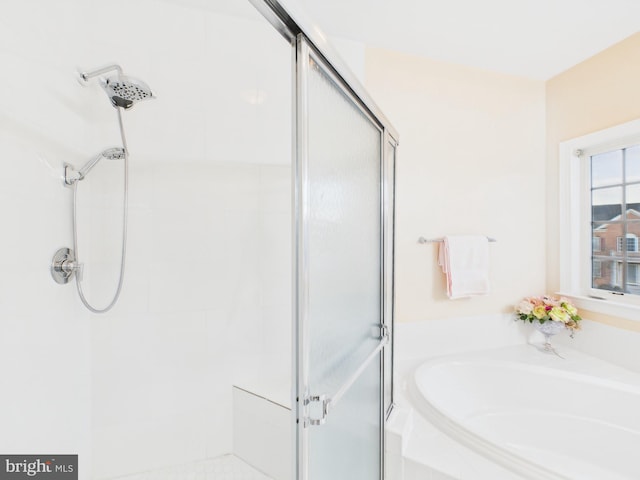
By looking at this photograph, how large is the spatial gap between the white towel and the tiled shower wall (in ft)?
3.20

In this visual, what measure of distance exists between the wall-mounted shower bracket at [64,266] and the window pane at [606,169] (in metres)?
2.83

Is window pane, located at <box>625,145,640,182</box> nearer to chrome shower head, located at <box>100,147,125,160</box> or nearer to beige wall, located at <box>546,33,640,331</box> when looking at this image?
beige wall, located at <box>546,33,640,331</box>

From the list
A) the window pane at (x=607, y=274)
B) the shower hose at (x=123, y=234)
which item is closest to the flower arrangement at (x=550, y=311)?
the window pane at (x=607, y=274)

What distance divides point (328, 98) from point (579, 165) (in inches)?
83.1

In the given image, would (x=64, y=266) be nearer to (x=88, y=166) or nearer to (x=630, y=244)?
(x=88, y=166)

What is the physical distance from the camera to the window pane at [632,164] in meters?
1.84

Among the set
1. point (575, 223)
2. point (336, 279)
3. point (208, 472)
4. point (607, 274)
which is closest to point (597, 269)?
point (607, 274)

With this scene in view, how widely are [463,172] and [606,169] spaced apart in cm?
85

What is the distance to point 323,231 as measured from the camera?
0.82 metres

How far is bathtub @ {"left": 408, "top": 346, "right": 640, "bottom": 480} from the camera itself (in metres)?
1.53

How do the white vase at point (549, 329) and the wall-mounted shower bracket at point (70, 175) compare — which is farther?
the white vase at point (549, 329)

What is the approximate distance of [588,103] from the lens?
199 cm

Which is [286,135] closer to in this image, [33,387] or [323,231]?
[323,231]

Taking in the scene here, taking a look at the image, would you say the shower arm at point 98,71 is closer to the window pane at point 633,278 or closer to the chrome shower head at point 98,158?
the chrome shower head at point 98,158
